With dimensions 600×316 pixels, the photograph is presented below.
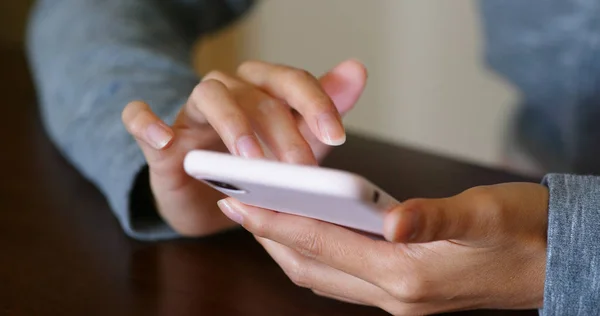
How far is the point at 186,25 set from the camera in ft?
3.18

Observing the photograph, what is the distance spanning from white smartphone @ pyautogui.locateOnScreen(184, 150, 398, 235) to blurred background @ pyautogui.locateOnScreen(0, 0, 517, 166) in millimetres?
1422

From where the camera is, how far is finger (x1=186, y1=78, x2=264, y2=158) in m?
0.43

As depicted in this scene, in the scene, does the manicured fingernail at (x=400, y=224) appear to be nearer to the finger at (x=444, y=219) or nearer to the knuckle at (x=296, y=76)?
the finger at (x=444, y=219)

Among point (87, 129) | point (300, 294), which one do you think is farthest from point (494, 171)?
point (87, 129)

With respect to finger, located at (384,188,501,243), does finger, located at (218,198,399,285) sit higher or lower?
lower

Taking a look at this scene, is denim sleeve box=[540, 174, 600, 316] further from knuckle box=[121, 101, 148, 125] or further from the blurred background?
the blurred background

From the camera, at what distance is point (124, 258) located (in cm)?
52

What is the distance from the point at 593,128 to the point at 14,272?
740 millimetres

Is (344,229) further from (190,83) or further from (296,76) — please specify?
A: (190,83)

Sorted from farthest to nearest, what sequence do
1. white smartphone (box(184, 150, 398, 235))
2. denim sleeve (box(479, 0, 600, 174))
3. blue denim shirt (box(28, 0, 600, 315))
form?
1. denim sleeve (box(479, 0, 600, 174))
2. blue denim shirt (box(28, 0, 600, 315))
3. white smartphone (box(184, 150, 398, 235))

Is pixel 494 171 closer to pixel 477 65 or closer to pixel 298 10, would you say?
pixel 477 65

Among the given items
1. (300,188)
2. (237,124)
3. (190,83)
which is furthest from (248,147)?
(190,83)

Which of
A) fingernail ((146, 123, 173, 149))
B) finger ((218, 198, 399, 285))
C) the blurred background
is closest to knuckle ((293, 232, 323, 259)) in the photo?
finger ((218, 198, 399, 285))

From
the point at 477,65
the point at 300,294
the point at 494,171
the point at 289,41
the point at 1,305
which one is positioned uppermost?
the point at 477,65
